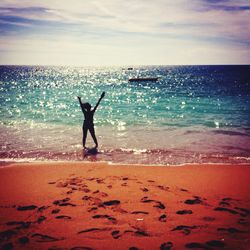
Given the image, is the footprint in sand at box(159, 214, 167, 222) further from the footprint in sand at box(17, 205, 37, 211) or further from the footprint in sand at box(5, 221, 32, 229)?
the footprint in sand at box(17, 205, 37, 211)

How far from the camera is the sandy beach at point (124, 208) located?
13.2 ft

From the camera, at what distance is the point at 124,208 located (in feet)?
16.5

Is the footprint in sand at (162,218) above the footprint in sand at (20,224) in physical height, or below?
above

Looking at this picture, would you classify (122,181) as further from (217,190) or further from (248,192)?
(248,192)

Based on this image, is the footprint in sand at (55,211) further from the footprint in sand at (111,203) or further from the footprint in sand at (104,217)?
the footprint in sand at (111,203)

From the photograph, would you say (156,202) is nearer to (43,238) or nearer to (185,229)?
(185,229)

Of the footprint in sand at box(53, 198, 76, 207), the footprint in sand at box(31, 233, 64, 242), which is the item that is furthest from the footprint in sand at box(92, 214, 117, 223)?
the footprint in sand at box(31, 233, 64, 242)

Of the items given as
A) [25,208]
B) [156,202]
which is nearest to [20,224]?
[25,208]

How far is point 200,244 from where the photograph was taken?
12.8 feet

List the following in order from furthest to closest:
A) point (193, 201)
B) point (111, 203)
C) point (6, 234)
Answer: point (193, 201) → point (111, 203) → point (6, 234)

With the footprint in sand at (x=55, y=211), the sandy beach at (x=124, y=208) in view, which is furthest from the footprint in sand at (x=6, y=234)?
the footprint in sand at (x=55, y=211)

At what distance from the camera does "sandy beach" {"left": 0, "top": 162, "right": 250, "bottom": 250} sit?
4023mm

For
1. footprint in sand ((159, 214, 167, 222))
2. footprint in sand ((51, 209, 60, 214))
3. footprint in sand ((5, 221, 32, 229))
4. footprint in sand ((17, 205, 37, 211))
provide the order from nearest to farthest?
footprint in sand ((5, 221, 32, 229)) → footprint in sand ((159, 214, 167, 222)) → footprint in sand ((51, 209, 60, 214)) → footprint in sand ((17, 205, 37, 211))

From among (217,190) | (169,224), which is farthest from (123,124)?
(169,224)
